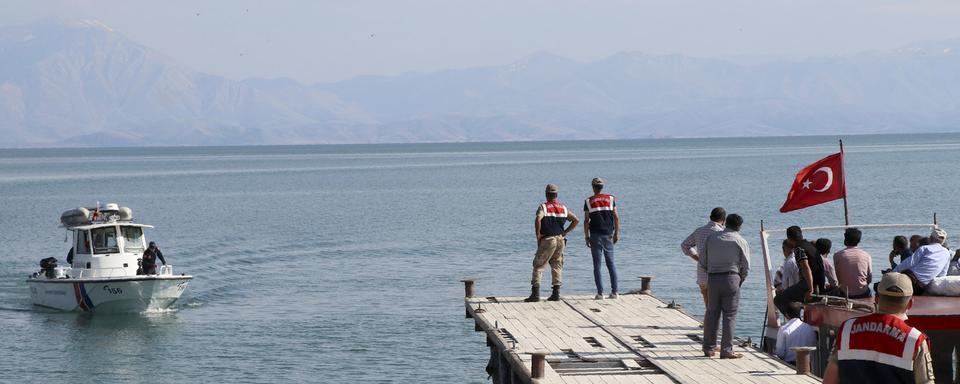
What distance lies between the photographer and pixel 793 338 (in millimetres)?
16109

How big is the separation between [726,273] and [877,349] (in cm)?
603

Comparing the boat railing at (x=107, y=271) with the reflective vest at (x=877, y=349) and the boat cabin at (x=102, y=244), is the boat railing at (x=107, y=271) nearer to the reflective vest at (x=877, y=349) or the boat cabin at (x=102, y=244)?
the boat cabin at (x=102, y=244)

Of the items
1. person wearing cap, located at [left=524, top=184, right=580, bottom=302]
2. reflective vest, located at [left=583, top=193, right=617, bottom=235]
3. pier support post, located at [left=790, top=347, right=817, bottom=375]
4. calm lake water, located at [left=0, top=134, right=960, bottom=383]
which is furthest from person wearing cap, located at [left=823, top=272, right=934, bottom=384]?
calm lake water, located at [left=0, top=134, right=960, bottom=383]

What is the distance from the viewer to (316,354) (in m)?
28.0

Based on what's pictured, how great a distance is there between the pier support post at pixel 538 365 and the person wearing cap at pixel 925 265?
5234 mm

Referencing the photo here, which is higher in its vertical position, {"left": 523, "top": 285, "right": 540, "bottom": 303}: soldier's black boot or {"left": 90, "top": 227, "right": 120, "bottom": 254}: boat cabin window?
{"left": 90, "top": 227, "right": 120, "bottom": 254}: boat cabin window

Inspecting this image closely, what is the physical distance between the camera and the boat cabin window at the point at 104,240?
112ft

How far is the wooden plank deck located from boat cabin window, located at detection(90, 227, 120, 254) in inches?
636

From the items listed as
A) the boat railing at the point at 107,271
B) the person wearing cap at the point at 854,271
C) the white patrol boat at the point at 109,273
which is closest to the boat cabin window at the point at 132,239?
the white patrol boat at the point at 109,273

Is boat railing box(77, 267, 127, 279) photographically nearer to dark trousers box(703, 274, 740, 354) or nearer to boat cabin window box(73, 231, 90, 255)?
boat cabin window box(73, 231, 90, 255)

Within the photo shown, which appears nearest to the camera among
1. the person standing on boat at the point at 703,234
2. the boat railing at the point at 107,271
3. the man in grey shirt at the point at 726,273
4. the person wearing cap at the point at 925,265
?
the man in grey shirt at the point at 726,273

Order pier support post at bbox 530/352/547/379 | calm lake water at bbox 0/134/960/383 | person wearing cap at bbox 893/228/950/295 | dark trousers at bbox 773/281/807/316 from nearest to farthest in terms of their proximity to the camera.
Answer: pier support post at bbox 530/352/547/379 < person wearing cap at bbox 893/228/950/295 < dark trousers at bbox 773/281/807/316 < calm lake water at bbox 0/134/960/383

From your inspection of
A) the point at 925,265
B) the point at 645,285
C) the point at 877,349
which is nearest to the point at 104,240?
the point at 645,285

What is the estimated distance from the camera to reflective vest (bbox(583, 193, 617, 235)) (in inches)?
778
